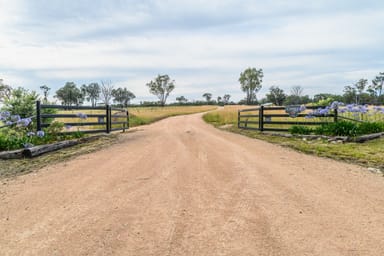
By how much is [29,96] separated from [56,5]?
11.7ft

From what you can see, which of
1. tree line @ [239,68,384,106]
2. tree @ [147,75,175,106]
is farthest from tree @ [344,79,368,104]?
tree @ [147,75,175,106]

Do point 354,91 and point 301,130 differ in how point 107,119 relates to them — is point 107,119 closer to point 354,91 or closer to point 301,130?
point 301,130

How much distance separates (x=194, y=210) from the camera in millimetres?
2893

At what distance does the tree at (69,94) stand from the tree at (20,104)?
67.2m

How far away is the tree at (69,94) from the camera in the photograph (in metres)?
71.9

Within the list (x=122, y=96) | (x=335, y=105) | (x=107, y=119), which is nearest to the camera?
(x=335, y=105)

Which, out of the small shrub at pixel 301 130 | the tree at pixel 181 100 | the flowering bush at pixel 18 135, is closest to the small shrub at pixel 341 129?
the small shrub at pixel 301 130

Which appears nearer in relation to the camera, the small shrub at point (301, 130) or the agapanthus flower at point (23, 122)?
the agapanthus flower at point (23, 122)

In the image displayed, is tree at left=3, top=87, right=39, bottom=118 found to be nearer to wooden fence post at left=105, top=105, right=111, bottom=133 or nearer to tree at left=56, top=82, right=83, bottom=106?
wooden fence post at left=105, top=105, right=111, bottom=133

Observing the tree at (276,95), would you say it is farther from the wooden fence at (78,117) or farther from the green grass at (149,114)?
the wooden fence at (78,117)

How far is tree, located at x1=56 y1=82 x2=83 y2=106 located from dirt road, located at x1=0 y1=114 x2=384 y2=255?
74433 millimetres

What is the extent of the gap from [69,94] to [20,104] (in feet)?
223

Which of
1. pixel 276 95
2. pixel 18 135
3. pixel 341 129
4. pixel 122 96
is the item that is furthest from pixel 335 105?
pixel 122 96

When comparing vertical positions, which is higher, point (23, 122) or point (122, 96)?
point (122, 96)
